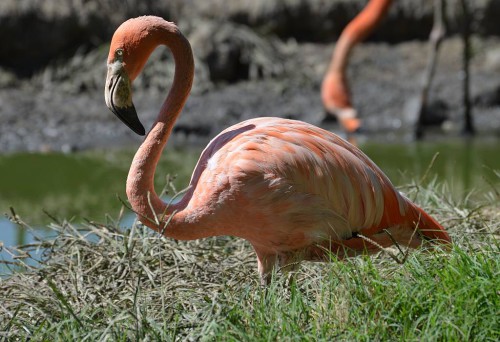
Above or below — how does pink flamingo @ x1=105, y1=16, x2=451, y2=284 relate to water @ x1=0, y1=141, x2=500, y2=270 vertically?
above

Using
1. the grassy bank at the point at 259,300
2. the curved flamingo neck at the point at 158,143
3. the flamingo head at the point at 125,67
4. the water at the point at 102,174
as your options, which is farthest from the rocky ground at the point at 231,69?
the flamingo head at the point at 125,67

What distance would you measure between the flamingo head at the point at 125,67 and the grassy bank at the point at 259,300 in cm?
64

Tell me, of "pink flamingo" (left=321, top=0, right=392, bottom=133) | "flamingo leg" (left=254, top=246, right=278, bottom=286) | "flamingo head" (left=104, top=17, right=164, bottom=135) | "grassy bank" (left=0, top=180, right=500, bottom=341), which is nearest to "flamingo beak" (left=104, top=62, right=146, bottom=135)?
"flamingo head" (left=104, top=17, right=164, bottom=135)

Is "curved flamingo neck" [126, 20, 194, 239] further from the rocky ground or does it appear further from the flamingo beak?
the rocky ground

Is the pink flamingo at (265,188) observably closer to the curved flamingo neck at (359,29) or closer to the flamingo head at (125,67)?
the flamingo head at (125,67)

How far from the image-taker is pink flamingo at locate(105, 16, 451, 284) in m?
3.73

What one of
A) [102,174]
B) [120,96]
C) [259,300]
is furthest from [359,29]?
[259,300]

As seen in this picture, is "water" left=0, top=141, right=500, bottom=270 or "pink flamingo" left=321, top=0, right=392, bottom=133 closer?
"water" left=0, top=141, right=500, bottom=270

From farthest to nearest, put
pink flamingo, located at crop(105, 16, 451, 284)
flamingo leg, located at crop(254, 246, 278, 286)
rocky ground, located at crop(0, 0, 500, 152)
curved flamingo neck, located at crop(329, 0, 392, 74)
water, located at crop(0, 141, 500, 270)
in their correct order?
rocky ground, located at crop(0, 0, 500, 152) → curved flamingo neck, located at crop(329, 0, 392, 74) → water, located at crop(0, 141, 500, 270) → flamingo leg, located at crop(254, 246, 278, 286) → pink flamingo, located at crop(105, 16, 451, 284)

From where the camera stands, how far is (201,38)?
11.4 metres

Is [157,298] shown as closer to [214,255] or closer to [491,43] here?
[214,255]

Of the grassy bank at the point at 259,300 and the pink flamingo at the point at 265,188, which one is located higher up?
the pink flamingo at the point at 265,188

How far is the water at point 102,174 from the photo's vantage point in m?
6.81

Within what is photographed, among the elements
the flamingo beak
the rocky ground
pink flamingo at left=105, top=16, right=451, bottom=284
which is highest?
the flamingo beak
